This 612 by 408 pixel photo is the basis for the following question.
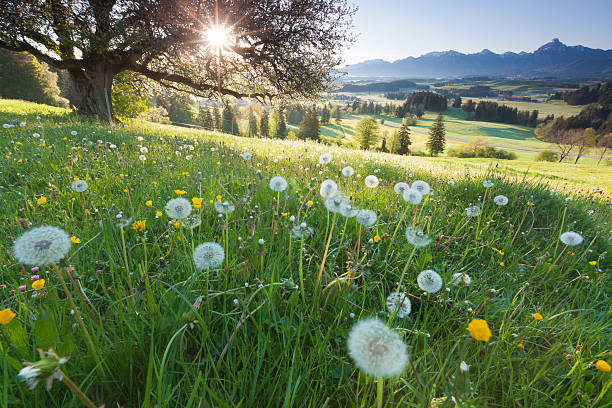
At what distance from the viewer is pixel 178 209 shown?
1.79 meters

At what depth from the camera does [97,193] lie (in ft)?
9.61

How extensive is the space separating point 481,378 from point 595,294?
1820 millimetres

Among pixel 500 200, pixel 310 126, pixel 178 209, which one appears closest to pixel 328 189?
pixel 178 209

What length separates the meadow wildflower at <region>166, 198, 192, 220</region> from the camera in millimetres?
1736

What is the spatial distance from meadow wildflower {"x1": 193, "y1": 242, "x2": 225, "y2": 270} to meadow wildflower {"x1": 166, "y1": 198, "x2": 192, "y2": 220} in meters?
0.33

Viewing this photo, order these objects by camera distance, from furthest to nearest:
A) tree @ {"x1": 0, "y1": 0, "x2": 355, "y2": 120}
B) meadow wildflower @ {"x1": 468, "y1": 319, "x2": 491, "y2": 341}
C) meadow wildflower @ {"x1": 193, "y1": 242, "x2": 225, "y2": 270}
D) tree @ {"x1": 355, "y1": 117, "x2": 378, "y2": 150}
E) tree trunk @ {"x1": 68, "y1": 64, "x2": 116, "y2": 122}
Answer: tree @ {"x1": 355, "y1": 117, "x2": 378, "y2": 150} < tree trunk @ {"x1": 68, "y1": 64, "x2": 116, "y2": 122} < tree @ {"x1": 0, "y1": 0, "x2": 355, "y2": 120} < meadow wildflower @ {"x1": 193, "y1": 242, "x2": 225, "y2": 270} < meadow wildflower @ {"x1": 468, "y1": 319, "x2": 491, "y2": 341}

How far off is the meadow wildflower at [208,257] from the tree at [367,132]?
84647mm

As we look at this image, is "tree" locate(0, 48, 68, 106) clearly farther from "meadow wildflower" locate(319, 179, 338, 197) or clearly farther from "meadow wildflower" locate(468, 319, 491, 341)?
"meadow wildflower" locate(468, 319, 491, 341)

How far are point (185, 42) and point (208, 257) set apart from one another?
13.4 meters

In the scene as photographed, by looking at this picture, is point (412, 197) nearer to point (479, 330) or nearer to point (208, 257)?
point (479, 330)

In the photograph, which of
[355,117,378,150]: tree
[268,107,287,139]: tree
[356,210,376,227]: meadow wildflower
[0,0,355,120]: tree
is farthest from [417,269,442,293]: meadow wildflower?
[355,117,378,150]: tree

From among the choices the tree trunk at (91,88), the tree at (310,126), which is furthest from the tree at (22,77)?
the tree at (310,126)

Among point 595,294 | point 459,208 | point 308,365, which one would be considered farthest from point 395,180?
Answer: point 308,365

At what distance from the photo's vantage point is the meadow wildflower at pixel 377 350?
0.94 m
